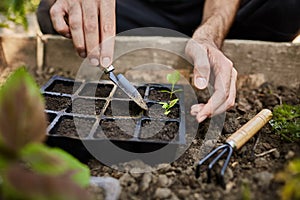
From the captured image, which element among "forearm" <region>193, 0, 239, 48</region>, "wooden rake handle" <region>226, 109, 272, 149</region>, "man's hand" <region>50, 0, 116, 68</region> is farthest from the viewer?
"forearm" <region>193, 0, 239, 48</region>

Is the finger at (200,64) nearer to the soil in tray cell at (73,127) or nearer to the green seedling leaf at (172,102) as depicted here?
the green seedling leaf at (172,102)

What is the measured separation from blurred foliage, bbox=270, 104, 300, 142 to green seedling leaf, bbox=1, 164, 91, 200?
0.82m

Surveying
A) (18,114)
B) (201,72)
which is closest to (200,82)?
(201,72)

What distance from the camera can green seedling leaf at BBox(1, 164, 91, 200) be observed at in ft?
2.09

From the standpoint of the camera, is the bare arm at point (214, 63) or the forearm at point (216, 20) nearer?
the bare arm at point (214, 63)

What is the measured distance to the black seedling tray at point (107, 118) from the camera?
1.14 meters

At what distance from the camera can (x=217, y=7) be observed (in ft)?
5.96

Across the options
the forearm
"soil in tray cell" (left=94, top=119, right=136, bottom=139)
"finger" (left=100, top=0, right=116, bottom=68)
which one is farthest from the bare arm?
"finger" (left=100, top=0, right=116, bottom=68)

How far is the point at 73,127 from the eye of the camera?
1.21 metres

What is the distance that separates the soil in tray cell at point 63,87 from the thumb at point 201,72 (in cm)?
49

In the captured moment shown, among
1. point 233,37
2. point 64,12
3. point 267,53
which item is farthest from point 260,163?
point 233,37

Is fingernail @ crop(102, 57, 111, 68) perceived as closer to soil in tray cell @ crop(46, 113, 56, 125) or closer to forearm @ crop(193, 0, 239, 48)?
soil in tray cell @ crop(46, 113, 56, 125)

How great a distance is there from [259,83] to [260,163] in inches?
27.4

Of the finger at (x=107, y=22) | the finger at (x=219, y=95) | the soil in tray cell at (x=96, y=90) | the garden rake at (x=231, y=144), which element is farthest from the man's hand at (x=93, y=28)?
the garden rake at (x=231, y=144)
